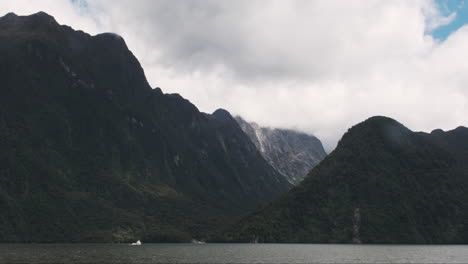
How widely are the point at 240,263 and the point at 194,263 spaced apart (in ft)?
41.0

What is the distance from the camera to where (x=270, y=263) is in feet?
412

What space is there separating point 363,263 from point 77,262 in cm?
7811

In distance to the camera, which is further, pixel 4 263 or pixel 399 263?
pixel 399 263

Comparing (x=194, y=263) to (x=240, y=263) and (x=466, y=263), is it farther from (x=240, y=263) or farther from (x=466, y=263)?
(x=466, y=263)

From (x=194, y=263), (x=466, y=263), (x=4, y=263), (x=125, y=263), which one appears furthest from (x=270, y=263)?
(x=4, y=263)

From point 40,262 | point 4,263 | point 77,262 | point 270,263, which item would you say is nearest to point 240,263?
point 270,263

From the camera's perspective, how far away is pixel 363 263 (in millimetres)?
128375

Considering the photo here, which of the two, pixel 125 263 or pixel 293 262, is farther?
pixel 293 262

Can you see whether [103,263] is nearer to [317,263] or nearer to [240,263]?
[240,263]

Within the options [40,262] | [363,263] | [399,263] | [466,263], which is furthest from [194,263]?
[466,263]

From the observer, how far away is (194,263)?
123125mm

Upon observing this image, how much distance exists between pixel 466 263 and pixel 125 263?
94.0m

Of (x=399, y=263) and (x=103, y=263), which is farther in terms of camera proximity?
(x=399, y=263)

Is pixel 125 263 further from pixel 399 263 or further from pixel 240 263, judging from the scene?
pixel 399 263
